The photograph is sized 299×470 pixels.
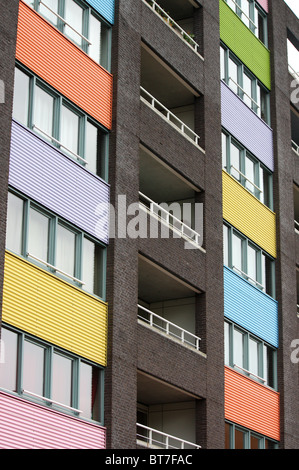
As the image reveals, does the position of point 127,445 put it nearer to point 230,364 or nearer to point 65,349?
point 65,349

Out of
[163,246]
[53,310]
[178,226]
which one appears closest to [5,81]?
[53,310]

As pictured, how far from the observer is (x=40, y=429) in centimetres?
2670

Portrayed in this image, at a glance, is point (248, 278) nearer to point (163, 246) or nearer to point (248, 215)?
point (248, 215)

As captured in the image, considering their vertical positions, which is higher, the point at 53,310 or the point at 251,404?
the point at 53,310

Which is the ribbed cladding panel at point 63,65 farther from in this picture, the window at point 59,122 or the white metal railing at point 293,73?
the white metal railing at point 293,73

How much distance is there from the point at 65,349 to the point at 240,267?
13325 millimetres

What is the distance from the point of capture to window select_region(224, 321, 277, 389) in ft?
124

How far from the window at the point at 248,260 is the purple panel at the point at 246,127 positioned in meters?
4.26

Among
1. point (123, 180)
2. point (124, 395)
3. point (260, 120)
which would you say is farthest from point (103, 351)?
point (260, 120)

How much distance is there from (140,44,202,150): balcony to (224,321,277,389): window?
24.1 ft

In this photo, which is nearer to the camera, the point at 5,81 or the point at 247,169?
the point at 5,81

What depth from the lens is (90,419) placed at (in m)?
29.1

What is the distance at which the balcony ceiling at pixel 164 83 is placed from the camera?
37.9m

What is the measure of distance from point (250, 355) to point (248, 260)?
3.94 m
